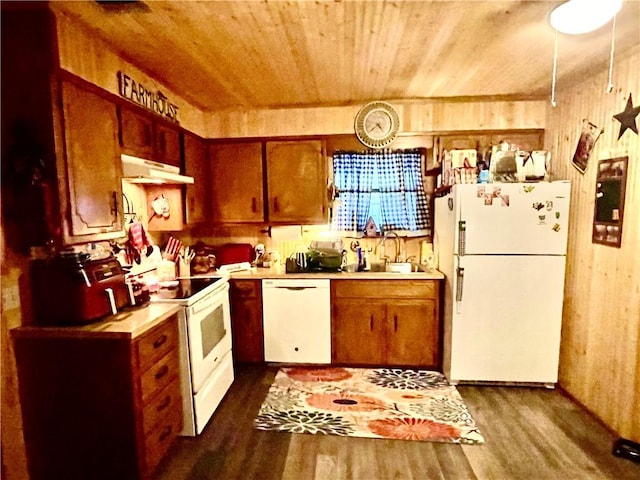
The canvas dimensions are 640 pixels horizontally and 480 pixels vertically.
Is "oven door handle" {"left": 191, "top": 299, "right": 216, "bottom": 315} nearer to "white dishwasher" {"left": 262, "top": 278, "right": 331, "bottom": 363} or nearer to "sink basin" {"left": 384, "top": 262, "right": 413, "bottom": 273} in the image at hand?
"white dishwasher" {"left": 262, "top": 278, "right": 331, "bottom": 363}

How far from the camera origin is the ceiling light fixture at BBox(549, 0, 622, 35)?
1.68 metres

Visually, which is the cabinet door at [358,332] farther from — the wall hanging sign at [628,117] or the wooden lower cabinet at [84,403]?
the wall hanging sign at [628,117]

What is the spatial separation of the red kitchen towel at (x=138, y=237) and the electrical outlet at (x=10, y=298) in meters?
0.87

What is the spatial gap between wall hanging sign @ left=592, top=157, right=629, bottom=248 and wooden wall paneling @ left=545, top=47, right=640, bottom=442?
0.04 meters

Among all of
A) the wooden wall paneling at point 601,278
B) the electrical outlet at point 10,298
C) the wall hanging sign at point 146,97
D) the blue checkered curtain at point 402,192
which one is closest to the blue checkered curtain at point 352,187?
the blue checkered curtain at point 402,192

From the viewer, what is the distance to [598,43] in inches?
84.8


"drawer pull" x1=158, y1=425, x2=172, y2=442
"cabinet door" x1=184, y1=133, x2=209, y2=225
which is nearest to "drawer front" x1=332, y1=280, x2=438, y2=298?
"cabinet door" x1=184, y1=133, x2=209, y2=225

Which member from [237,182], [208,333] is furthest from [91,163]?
[237,182]

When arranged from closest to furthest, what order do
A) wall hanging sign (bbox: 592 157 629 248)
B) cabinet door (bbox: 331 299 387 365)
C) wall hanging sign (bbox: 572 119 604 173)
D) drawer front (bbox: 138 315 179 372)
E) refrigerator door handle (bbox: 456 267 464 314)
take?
1. drawer front (bbox: 138 315 179 372)
2. wall hanging sign (bbox: 592 157 629 248)
3. wall hanging sign (bbox: 572 119 604 173)
4. refrigerator door handle (bbox: 456 267 464 314)
5. cabinet door (bbox: 331 299 387 365)

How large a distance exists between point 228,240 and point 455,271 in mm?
2254

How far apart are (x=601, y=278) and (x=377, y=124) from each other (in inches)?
84.6

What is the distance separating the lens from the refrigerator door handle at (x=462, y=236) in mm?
2814

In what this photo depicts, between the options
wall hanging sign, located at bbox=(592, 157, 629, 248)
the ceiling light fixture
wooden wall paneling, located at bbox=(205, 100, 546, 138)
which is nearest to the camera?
the ceiling light fixture

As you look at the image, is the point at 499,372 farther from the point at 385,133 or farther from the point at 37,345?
the point at 37,345
